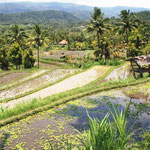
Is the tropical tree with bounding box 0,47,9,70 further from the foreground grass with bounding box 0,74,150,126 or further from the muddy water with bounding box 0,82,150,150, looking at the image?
the muddy water with bounding box 0,82,150,150

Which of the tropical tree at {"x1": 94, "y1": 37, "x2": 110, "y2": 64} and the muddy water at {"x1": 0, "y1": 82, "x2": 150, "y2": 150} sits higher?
the tropical tree at {"x1": 94, "y1": 37, "x2": 110, "y2": 64}

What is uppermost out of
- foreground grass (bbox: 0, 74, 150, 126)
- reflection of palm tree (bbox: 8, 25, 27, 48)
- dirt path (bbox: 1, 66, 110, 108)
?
reflection of palm tree (bbox: 8, 25, 27, 48)

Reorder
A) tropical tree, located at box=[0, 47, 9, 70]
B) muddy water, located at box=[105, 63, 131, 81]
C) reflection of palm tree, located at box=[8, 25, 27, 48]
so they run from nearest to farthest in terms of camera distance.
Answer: muddy water, located at box=[105, 63, 131, 81], reflection of palm tree, located at box=[8, 25, 27, 48], tropical tree, located at box=[0, 47, 9, 70]

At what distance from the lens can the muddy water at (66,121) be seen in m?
A: 6.57

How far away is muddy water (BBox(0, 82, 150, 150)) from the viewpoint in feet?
21.6

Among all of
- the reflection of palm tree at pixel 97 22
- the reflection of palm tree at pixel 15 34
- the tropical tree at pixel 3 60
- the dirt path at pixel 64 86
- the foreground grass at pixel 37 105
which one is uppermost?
the reflection of palm tree at pixel 97 22

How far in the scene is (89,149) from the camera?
4199 millimetres

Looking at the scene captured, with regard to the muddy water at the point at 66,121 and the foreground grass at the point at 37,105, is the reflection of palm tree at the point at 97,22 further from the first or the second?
the muddy water at the point at 66,121

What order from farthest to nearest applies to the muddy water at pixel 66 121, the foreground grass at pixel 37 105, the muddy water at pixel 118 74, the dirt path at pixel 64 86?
1. the muddy water at pixel 118 74
2. the dirt path at pixel 64 86
3. the foreground grass at pixel 37 105
4. the muddy water at pixel 66 121

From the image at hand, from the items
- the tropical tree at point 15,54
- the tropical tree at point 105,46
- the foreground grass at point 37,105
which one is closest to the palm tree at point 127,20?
the tropical tree at point 105,46

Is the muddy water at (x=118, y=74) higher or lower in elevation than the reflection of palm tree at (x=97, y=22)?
lower

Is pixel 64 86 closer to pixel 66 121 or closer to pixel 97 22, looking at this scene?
pixel 66 121

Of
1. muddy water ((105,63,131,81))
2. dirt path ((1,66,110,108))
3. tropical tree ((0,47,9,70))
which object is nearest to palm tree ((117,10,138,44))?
muddy water ((105,63,131,81))

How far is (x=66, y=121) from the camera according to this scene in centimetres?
805
